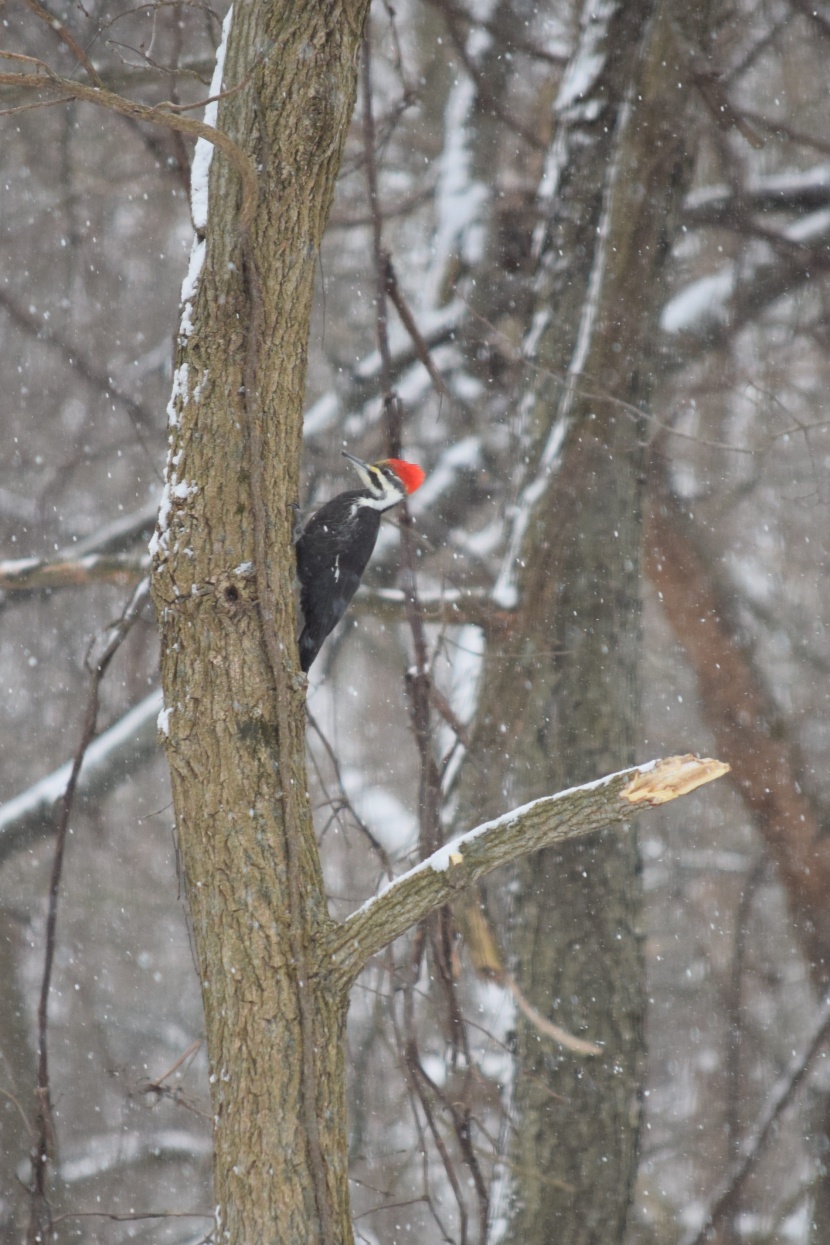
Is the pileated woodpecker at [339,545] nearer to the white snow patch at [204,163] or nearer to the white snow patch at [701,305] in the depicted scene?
the white snow patch at [204,163]

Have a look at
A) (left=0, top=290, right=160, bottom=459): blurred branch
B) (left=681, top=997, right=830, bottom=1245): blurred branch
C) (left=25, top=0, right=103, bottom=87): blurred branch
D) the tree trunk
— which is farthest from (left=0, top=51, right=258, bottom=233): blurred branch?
(left=681, top=997, right=830, bottom=1245): blurred branch

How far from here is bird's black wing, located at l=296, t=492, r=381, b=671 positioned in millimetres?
2916

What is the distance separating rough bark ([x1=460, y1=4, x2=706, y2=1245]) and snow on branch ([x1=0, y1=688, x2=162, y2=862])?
5.57 feet

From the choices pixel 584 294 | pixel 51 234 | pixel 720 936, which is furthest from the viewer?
pixel 720 936

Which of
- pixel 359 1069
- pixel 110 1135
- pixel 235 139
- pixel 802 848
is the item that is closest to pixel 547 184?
pixel 235 139

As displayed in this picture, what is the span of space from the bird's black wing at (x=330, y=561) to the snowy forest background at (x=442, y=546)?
1224 mm

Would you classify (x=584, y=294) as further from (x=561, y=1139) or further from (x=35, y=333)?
(x=561, y=1139)

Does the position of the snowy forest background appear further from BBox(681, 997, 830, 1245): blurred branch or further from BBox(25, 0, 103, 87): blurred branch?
BBox(25, 0, 103, 87): blurred branch

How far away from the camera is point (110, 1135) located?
633 centimetres

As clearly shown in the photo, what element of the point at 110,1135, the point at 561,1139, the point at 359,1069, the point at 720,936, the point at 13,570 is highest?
the point at 13,570

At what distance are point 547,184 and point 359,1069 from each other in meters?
3.60

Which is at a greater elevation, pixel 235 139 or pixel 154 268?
pixel 154 268

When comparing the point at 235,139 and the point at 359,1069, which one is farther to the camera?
the point at 359,1069

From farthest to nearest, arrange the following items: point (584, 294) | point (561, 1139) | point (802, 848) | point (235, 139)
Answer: point (802, 848) < point (584, 294) < point (561, 1139) < point (235, 139)
